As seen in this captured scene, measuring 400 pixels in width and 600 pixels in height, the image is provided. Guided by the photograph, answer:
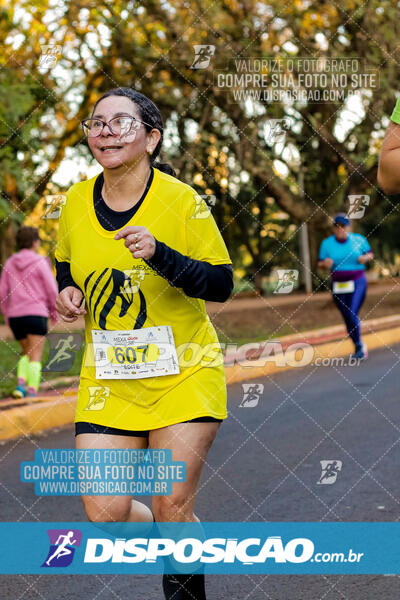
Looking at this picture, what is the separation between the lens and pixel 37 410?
7.79m

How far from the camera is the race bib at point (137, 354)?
305 cm

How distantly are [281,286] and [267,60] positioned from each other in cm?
960

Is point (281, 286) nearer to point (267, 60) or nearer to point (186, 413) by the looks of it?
point (186, 413)

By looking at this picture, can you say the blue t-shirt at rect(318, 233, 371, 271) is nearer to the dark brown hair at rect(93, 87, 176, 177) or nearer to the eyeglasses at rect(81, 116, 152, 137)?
the dark brown hair at rect(93, 87, 176, 177)

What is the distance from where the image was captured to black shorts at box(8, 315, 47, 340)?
27.2 ft

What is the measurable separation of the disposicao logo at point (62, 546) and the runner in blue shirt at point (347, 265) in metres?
7.27

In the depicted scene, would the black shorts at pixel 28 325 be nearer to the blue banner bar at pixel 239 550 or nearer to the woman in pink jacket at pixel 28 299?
the woman in pink jacket at pixel 28 299

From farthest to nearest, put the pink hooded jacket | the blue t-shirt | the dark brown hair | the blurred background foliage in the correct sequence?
the blurred background foliage → the blue t-shirt → the pink hooded jacket → the dark brown hair

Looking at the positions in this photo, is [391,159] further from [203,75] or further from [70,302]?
[203,75]

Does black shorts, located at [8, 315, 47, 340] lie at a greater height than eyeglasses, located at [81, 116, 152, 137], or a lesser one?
lesser

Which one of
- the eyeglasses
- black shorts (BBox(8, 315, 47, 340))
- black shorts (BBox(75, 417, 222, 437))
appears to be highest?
the eyeglasses

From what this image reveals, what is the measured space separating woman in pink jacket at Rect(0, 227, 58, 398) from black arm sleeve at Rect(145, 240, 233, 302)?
5.36 metres

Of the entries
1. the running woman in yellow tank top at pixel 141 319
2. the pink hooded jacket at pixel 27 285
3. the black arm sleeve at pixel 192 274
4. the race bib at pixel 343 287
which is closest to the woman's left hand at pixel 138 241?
the black arm sleeve at pixel 192 274

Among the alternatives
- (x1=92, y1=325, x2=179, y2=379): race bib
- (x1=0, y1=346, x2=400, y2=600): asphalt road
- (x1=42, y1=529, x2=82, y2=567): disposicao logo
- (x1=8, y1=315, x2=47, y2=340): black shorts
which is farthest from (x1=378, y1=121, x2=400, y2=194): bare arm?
(x1=8, y1=315, x2=47, y2=340): black shorts
